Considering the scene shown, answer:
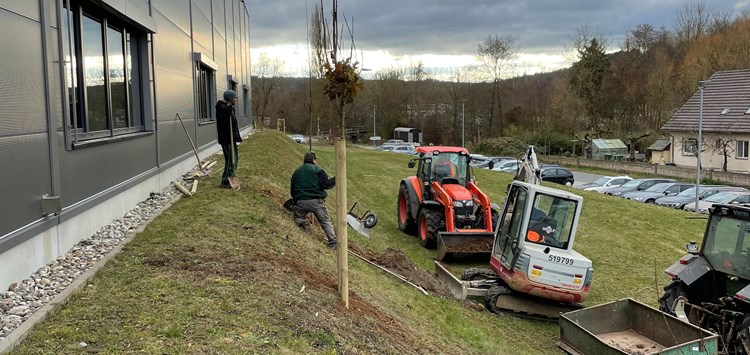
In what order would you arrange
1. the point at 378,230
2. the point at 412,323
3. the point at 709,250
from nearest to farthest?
the point at 412,323 < the point at 709,250 < the point at 378,230

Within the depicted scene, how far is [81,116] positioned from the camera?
8.60m

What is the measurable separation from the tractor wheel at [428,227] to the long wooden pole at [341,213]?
24.0 feet

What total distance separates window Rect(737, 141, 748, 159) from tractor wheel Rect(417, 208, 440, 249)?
33.5 meters

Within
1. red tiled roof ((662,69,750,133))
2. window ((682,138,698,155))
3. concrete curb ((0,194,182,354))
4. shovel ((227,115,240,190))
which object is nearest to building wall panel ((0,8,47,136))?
concrete curb ((0,194,182,354))

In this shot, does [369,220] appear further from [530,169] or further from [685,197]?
[685,197]

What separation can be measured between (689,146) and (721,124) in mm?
3715

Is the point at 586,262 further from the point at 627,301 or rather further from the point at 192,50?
the point at 192,50

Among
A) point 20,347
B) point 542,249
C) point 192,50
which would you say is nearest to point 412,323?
point 542,249

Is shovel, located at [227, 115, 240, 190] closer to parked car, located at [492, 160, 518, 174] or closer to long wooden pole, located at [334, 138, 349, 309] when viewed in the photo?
long wooden pole, located at [334, 138, 349, 309]

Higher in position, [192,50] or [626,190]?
[192,50]

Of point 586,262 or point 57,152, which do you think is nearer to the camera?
point 57,152

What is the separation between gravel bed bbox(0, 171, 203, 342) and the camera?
5.26 metres

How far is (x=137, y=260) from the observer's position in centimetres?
700

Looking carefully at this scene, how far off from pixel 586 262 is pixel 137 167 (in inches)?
318
